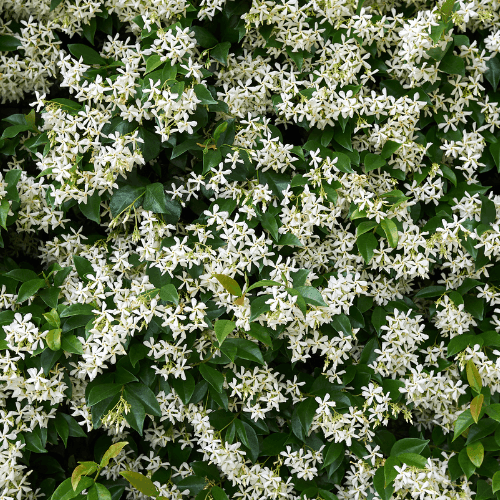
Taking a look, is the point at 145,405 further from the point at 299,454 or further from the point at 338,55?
the point at 338,55

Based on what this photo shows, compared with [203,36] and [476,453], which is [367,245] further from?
[203,36]

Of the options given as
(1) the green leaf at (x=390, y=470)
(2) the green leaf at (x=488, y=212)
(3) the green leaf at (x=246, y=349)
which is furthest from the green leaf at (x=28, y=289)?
Answer: (2) the green leaf at (x=488, y=212)

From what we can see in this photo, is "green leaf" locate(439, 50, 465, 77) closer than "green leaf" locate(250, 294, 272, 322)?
No

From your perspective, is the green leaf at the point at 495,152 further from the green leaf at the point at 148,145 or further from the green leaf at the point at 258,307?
the green leaf at the point at 148,145

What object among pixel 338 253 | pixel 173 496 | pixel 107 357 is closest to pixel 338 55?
pixel 338 253

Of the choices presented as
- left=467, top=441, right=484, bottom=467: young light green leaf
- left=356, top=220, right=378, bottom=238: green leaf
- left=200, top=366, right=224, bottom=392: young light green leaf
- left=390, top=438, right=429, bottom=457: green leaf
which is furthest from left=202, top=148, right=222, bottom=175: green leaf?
left=467, top=441, right=484, bottom=467: young light green leaf

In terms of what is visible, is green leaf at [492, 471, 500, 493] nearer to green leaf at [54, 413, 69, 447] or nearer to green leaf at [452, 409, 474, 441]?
green leaf at [452, 409, 474, 441]

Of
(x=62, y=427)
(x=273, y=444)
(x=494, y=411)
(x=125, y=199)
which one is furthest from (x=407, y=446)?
(x=125, y=199)
